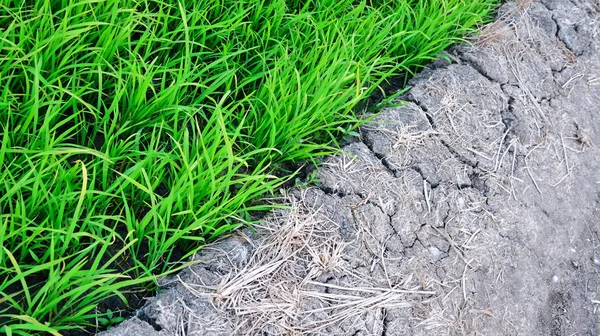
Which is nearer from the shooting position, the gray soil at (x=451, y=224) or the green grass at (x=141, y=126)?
the green grass at (x=141, y=126)

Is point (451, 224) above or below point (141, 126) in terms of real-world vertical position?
below

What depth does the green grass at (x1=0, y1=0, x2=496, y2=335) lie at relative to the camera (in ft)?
4.46

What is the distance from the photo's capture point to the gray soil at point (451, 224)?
1.53 m

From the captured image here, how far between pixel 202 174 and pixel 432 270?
747 mm

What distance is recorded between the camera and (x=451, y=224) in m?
1.85

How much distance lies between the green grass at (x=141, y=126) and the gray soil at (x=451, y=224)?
11 cm

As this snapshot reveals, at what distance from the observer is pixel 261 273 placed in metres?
1.54

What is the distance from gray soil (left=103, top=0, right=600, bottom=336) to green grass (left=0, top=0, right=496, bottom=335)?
11 cm

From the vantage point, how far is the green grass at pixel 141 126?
1359 mm

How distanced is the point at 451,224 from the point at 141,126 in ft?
3.22

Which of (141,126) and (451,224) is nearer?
(141,126)

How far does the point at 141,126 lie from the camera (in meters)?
1.64

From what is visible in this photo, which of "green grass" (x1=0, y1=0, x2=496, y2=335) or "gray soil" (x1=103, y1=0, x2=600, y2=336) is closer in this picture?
"green grass" (x1=0, y1=0, x2=496, y2=335)

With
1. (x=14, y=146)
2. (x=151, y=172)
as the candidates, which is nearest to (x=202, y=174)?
(x=151, y=172)
